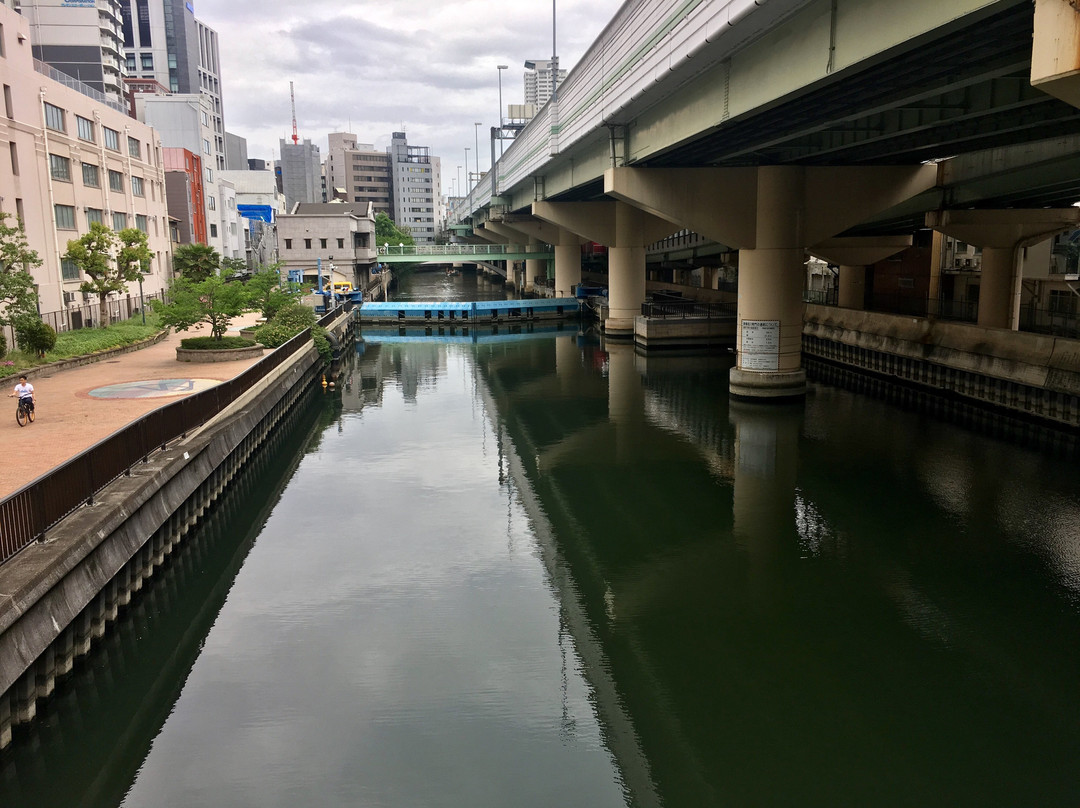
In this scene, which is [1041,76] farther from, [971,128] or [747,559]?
[971,128]

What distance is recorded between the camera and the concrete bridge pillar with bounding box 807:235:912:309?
139 ft

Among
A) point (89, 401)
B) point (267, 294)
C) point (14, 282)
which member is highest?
point (14, 282)

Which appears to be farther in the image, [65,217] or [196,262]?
[196,262]

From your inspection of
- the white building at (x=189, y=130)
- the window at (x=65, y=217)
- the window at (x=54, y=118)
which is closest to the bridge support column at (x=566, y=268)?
the white building at (x=189, y=130)

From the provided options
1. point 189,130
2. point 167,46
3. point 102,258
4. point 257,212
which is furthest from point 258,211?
point 102,258

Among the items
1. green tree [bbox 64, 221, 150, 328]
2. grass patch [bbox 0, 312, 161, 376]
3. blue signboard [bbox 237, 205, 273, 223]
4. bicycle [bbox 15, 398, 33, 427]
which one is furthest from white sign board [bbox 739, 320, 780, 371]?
blue signboard [bbox 237, 205, 273, 223]

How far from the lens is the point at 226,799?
Answer: 29.4 ft

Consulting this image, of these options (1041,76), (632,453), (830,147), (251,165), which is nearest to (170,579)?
(632,453)

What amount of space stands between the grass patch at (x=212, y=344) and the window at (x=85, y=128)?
1841cm

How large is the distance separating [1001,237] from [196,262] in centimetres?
4028

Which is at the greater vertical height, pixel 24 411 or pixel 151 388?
pixel 24 411

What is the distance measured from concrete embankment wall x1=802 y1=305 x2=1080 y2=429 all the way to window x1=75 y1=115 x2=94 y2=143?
3814 centimetres

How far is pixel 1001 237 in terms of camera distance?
33.4 m

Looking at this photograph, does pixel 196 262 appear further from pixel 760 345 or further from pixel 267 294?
pixel 760 345
